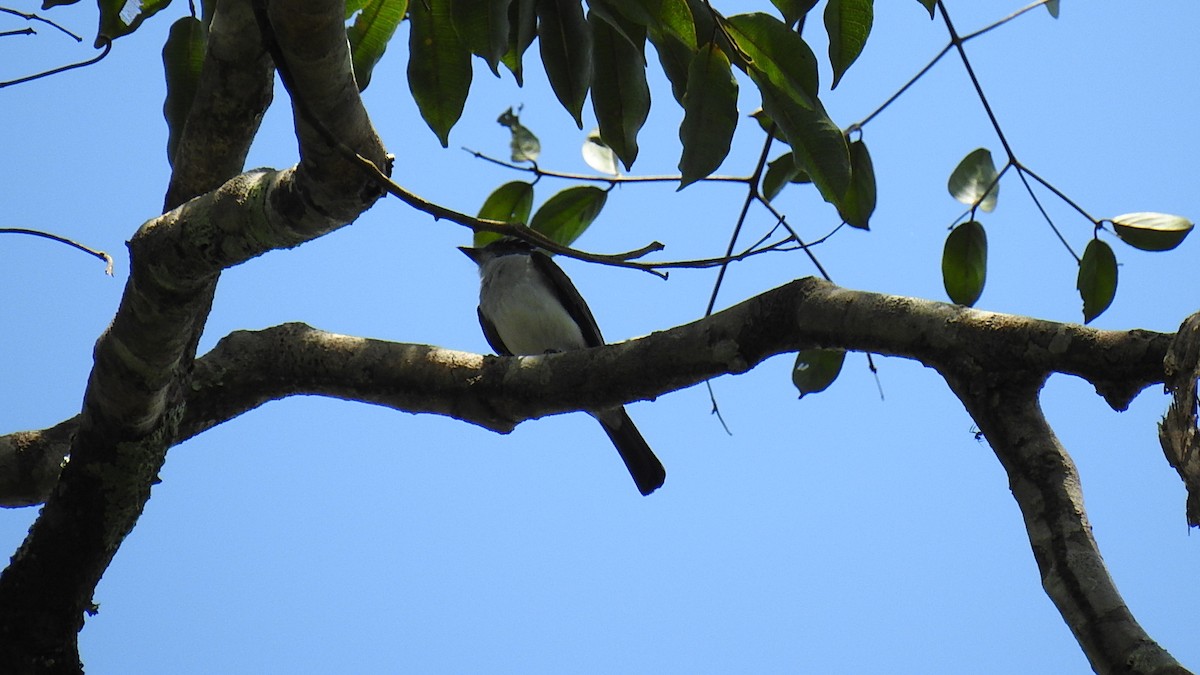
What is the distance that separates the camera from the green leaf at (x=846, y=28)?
244 cm

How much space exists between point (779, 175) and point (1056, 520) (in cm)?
161

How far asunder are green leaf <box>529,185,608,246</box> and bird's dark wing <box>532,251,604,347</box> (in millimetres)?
2372

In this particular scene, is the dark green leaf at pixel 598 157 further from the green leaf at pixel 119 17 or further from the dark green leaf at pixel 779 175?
the green leaf at pixel 119 17

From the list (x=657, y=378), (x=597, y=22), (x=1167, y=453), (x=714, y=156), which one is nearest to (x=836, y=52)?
(x=714, y=156)

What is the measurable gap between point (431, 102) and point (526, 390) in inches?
32.5

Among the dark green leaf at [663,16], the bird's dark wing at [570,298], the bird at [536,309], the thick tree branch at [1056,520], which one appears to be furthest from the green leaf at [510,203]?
the bird's dark wing at [570,298]

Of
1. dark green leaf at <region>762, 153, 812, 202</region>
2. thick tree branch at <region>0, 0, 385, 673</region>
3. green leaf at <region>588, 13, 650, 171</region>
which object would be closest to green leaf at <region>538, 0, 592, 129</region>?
green leaf at <region>588, 13, 650, 171</region>

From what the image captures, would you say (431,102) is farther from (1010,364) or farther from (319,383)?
(1010,364)

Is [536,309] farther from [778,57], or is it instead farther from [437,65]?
[778,57]

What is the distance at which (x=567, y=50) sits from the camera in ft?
8.43

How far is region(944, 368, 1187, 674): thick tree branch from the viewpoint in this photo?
6.19 feet

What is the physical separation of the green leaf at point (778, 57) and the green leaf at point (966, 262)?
1.04 metres

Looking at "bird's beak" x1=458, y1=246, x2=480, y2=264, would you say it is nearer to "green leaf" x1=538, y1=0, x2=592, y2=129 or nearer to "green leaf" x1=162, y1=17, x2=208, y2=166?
"green leaf" x1=162, y1=17, x2=208, y2=166

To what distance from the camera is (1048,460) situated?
2.21 meters
